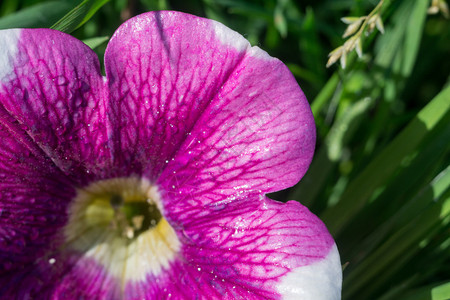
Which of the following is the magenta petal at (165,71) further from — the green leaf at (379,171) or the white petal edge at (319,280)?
the green leaf at (379,171)

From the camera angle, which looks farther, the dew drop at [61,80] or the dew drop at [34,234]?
the dew drop at [34,234]

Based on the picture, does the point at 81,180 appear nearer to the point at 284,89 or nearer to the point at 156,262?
the point at 156,262

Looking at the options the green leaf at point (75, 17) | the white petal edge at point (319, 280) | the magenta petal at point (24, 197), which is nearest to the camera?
the white petal edge at point (319, 280)

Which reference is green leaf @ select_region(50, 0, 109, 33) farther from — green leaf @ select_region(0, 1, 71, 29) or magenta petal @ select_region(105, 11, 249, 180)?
magenta petal @ select_region(105, 11, 249, 180)

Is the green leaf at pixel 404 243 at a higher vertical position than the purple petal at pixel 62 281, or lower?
higher

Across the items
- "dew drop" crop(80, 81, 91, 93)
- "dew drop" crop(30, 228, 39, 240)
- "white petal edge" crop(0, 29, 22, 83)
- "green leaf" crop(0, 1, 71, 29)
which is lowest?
"dew drop" crop(30, 228, 39, 240)

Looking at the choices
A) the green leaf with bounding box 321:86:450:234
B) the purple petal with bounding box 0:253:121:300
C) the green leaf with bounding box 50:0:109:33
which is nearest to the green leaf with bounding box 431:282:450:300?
the green leaf with bounding box 321:86:450:234

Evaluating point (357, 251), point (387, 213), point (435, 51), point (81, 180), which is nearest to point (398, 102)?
point (435, 51)

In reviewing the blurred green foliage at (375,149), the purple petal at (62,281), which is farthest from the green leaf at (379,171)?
the purple petal at (62,281)
